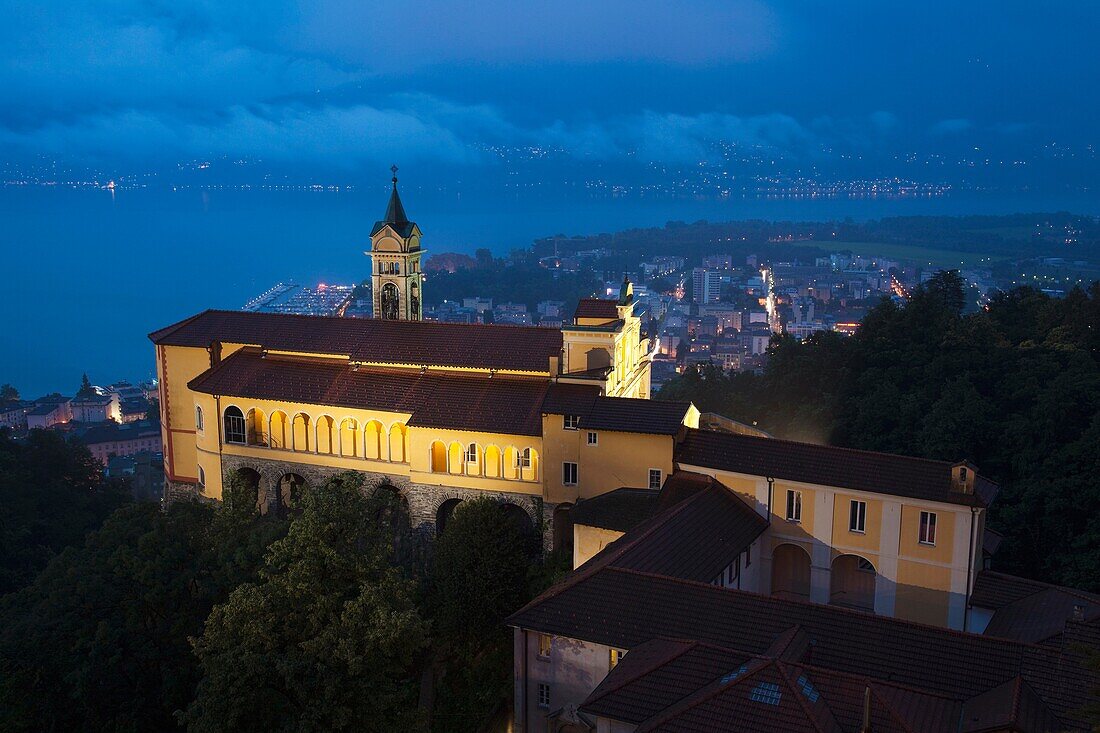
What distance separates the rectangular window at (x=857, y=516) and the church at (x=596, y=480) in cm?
9

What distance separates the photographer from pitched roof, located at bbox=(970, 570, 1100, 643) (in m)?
25.5

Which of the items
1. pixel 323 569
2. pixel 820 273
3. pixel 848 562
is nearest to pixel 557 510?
pixel 848 562

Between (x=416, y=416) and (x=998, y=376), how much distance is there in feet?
104

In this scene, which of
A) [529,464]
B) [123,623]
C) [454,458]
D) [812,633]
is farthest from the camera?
[454,458]

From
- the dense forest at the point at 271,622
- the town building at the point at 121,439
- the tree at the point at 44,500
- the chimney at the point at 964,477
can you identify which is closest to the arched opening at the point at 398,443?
the dense forest at the point at 271,622

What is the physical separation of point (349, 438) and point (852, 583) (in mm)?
19981

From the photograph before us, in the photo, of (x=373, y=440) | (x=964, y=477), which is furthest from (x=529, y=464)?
(x=964, y=477)

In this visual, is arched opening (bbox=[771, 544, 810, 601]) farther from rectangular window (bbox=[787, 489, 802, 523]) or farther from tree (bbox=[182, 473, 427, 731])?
tree (bbox=[182, 473, 427, 731])

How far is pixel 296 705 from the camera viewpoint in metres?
22.3

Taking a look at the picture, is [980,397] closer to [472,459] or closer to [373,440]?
[472,459]

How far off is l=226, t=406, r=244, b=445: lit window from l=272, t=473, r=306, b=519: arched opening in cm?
239

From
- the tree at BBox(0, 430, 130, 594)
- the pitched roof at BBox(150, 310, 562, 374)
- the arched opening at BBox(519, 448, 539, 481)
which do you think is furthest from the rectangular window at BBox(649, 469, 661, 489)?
the tree at BBox(0, 430, 130, 594)

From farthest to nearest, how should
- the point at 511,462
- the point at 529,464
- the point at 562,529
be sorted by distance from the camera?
the point at 511,462
the point at 529,464
the point at 562,529

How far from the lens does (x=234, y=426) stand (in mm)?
41000
